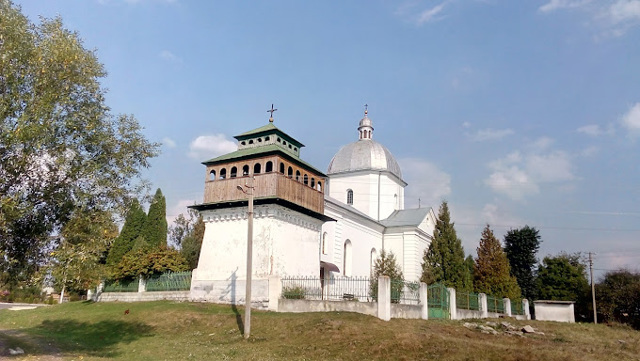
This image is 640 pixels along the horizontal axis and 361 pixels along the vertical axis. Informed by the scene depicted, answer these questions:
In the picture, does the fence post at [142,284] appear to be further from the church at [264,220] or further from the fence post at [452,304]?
the fence post at [452,304]

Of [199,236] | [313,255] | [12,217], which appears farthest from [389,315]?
[199,236]

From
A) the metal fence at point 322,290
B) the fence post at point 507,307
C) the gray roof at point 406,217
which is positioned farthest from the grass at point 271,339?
the gray roof at point 406,217

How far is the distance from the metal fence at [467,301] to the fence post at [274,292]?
9916mm

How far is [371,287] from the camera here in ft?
72.0

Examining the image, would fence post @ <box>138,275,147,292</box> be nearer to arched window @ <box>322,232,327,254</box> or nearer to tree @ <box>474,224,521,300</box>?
arched window @ <box>322,232,327,254</box>

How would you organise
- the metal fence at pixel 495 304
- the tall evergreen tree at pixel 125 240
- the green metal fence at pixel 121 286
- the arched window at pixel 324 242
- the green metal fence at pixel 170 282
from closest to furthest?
the green metal fence at pixel 170 282
the green metal fence at pixel 121 286
the metal fence at pixel 495 304
the arched window at pixel 324 242
the tall evergreen tree at pixel 125 240

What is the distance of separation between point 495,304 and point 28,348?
25648 millimetres

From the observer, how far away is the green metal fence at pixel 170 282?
25531mm

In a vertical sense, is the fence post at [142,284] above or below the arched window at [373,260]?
below

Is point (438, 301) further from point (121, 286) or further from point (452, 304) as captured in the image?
point (121, 286)

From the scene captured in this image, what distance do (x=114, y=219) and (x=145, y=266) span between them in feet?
45.2

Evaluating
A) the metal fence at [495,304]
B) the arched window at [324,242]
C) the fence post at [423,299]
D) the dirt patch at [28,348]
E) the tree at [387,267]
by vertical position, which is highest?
the arched window at [324,242]

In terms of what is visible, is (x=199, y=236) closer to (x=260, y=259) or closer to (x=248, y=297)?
(x=260, y=259)

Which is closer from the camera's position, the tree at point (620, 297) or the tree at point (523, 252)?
the tree at point (620, 297)
